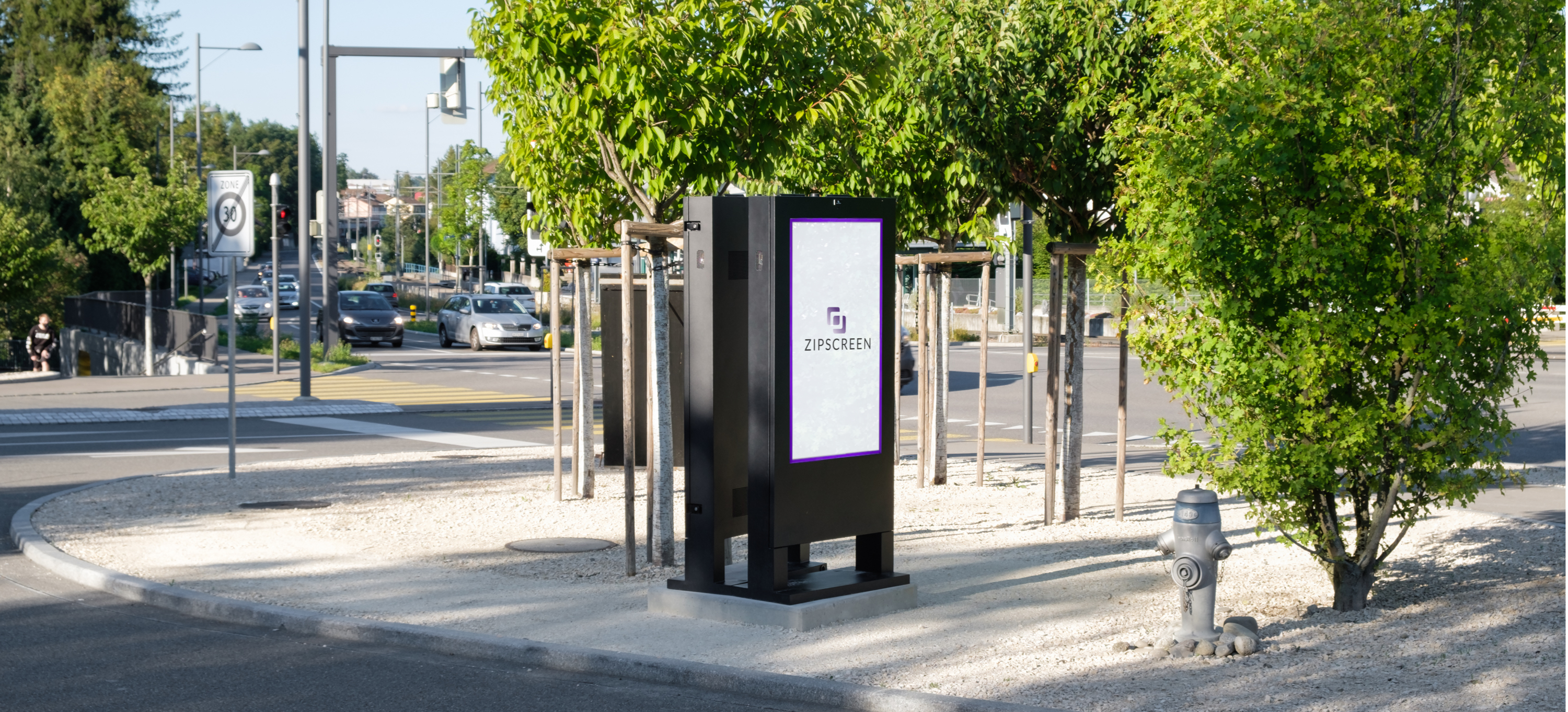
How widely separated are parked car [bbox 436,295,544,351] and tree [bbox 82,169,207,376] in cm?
972

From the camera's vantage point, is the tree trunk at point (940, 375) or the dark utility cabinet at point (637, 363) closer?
the tree trunk at point (940, 375)

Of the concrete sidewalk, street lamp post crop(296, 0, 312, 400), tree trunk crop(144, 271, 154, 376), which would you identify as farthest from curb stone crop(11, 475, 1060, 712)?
tree trunk crop(144, 271, 154, 376)

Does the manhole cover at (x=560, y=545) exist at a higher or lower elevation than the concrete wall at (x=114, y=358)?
lower

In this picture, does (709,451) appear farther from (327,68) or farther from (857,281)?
(327,68)

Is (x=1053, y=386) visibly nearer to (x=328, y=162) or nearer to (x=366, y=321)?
(x=328, y=162)

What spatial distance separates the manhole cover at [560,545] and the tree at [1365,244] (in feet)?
13.9

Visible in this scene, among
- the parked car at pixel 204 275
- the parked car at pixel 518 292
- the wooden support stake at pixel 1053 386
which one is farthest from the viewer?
the parked car at pixel 204 275

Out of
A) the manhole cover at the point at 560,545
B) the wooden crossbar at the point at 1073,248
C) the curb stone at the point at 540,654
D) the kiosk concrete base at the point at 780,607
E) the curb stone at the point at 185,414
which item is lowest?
the curb stone at the point at 540,654

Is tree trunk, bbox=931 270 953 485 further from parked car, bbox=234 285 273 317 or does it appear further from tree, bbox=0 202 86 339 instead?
parked car, bbox=234 285 273 317

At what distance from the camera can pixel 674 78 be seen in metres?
9.64

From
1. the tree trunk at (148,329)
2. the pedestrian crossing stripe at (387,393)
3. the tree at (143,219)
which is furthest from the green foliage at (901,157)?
the tree at (143,219)

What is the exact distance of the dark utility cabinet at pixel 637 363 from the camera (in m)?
13.8

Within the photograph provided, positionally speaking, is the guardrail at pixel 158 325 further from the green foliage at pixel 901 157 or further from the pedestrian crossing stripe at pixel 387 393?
the green foliage at pixel 901 157

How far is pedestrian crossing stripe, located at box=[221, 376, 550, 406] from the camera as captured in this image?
80.6 ft
